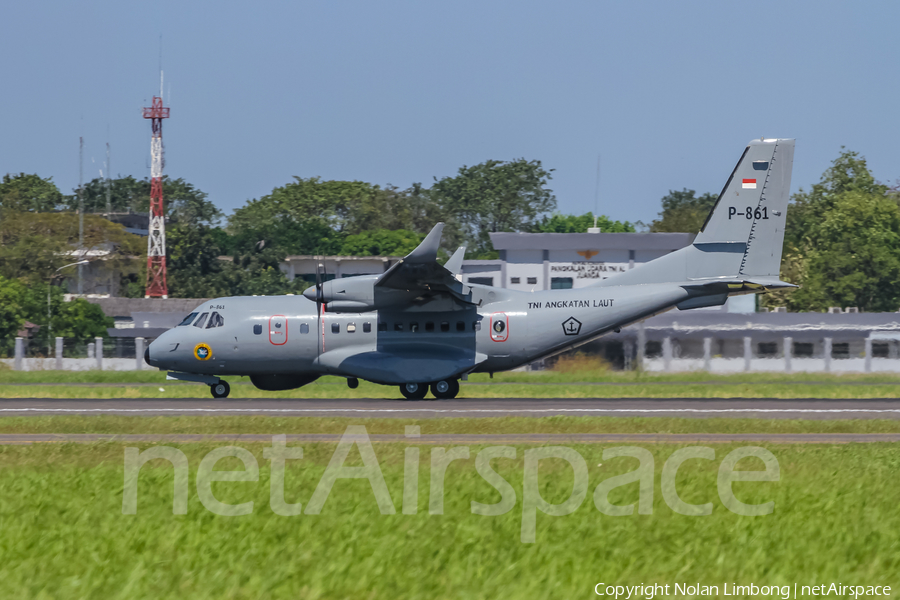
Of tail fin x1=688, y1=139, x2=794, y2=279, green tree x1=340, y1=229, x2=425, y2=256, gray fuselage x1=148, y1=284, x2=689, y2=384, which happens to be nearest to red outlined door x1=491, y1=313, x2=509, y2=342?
gray fuselage x1=148, y1=284, x2=689, y2=384

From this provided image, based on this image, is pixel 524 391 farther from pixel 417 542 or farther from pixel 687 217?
→ pixel 687 217

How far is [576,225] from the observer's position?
367ft

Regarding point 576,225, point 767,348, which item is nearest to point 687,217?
point 576,225

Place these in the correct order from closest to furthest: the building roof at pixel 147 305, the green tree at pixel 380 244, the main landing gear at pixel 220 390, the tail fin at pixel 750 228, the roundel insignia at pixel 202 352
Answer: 1. the tail fin at pixel 750 228
2. the roundel insignia at pixel 202 352
3. the main landing gear at pixel 220 390
4. the building roof at pixel 147 305
5. the green tree at pixel 380 244

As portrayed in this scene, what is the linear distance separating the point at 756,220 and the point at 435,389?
11263 millimetres

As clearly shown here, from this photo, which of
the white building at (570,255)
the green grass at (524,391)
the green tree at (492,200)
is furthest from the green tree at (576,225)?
the green grass at (524,391)

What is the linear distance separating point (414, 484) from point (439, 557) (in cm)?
349

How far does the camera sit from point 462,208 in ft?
375

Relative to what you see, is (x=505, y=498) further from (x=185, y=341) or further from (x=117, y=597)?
(x=185, y=341)

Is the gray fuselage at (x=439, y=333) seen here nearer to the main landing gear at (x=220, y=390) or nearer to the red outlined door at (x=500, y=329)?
the red outlined door at (x=500, y=329)

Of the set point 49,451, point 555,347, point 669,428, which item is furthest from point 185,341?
point 669,428

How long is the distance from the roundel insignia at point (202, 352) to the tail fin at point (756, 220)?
15.3 metres

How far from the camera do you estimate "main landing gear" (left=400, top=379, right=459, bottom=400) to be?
2930 centimetres

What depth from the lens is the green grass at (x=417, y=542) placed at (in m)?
8.60
